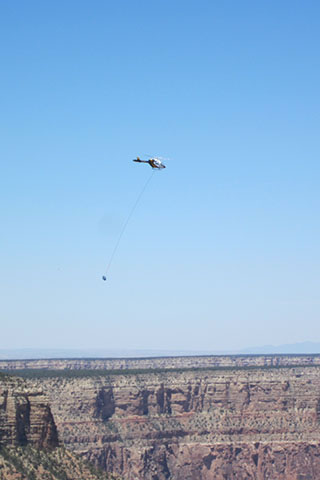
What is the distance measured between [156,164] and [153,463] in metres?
95.1

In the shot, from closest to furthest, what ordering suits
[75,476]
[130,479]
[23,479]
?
[23,479], [75,476], [130,479]

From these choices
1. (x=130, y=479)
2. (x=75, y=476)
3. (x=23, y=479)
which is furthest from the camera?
(x=130, y=479)

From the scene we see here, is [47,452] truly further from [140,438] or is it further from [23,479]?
[140,438]

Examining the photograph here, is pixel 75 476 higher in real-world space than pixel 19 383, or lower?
Result: lower

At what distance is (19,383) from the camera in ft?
351

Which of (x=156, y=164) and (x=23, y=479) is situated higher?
(x=156, y=164)

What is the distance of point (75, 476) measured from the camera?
101938mm

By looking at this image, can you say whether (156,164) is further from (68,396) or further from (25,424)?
(68,396)

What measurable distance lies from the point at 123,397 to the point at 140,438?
7573mm

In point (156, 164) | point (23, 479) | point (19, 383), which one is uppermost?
point (156, 164)

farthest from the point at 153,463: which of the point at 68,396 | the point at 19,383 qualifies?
the point at 19,383

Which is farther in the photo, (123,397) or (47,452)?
(123,397)

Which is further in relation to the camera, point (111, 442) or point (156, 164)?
point (111, 442)

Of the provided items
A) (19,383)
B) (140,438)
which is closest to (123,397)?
(140,438)
